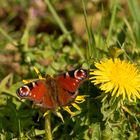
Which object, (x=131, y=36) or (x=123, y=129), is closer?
(x=123, y=129)

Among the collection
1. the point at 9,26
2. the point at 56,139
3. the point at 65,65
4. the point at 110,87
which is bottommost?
the point at 56,139

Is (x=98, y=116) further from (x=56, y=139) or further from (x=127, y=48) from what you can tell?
(x=127, y=48)

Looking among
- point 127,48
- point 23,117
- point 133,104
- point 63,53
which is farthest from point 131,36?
point 23,117

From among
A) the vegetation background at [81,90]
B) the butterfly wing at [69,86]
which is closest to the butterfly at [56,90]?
the butterfly wing at [69,86]

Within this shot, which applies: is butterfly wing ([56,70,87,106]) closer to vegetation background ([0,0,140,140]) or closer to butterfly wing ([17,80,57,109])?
butterfly wing ([17,80,57,109])

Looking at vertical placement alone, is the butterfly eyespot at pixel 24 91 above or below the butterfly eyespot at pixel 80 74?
below

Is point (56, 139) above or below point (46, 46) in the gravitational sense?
below

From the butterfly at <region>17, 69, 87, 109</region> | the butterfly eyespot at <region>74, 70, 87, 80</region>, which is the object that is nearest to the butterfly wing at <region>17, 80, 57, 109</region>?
the butterfly at <region>17, 69, 87, 109</region>

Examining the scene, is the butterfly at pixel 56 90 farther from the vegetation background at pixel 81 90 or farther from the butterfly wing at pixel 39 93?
the vegetation background at pixel 81 90
